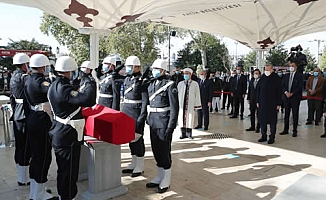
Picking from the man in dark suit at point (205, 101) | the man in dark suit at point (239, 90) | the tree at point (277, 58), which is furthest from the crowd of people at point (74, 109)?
the tree at point (277, 58)

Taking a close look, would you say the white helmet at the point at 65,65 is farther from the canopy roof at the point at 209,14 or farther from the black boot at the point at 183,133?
the canopy roof at the point at 209,14

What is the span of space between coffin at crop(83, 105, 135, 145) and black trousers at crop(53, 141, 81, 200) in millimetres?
372

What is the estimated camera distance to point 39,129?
3.56 m

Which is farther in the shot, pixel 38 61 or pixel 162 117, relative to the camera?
pixel 162 117

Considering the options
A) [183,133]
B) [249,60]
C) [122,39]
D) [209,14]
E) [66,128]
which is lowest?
[183,133]

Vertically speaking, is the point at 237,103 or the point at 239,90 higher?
the point at 239,90

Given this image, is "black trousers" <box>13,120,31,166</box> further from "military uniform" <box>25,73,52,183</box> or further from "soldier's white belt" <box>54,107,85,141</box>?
"soldier's white belt" <box>54,107,85,141</box>

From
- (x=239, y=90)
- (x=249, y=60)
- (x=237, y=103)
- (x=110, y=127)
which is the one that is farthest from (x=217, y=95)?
(x=249, y=60)

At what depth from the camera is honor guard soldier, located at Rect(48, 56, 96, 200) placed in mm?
3068

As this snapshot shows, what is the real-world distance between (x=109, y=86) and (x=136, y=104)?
1.06m

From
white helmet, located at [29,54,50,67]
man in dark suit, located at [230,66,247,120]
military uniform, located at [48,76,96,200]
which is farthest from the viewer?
man in dark suit, located at [230,66,247,120]

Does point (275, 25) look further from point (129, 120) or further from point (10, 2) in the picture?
point (129, 120)

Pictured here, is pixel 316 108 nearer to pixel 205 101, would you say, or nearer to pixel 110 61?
pixel 205 101

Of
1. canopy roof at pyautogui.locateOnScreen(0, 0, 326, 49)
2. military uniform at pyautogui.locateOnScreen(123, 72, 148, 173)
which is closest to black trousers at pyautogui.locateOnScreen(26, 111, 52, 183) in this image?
military uniform at pyautogui.locateOnScreen(123, 72, 148, 173)
